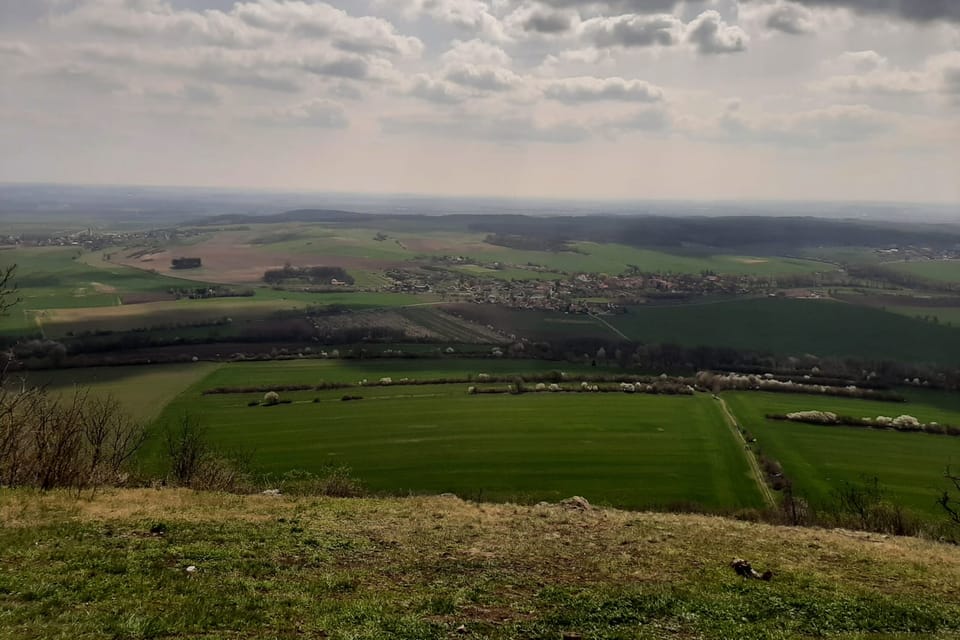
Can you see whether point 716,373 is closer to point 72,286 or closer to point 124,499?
point 124,499

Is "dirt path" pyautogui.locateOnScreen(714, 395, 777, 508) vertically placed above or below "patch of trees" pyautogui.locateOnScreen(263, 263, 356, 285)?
below

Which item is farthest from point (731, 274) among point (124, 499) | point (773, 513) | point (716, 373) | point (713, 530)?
point (124, 499)

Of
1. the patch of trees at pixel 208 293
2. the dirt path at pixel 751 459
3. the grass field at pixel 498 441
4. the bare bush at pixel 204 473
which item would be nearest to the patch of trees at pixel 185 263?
the patch of trees at pixel 208 293

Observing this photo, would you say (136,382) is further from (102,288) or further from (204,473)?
(102,288)

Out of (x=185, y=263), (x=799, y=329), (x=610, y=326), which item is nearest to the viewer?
(x=799, y=329)

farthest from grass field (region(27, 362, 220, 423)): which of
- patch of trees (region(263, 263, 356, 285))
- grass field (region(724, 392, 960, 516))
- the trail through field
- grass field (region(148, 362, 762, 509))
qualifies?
patch of trees (region(263, 263, 356, 285))

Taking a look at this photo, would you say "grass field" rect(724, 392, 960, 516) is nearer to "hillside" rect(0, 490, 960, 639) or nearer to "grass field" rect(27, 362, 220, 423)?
"hillside" rect(0, 490, 960, 639)

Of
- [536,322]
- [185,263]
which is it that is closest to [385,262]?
[185,263]
